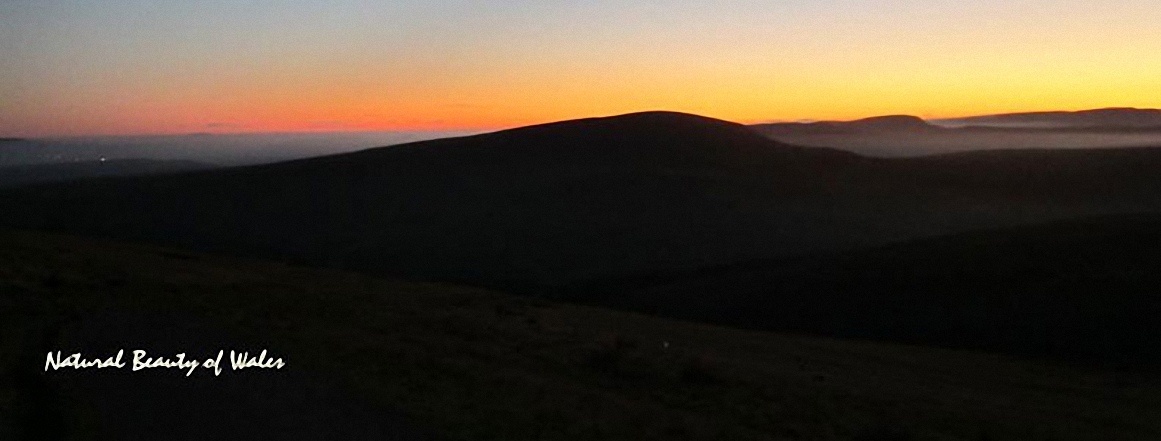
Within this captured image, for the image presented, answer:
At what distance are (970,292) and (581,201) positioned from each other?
189ft

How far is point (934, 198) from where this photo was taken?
10306 cm

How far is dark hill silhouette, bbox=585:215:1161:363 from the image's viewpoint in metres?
30.8

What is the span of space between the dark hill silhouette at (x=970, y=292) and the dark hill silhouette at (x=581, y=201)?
1569 cm

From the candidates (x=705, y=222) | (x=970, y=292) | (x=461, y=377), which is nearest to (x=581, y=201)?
(x=705, y=222)

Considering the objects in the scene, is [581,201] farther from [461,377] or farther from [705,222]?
[461,377]

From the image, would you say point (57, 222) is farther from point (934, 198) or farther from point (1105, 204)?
point (1105, 204)

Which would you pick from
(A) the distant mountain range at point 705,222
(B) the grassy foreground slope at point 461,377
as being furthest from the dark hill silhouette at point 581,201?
(B) the grassy foreground slope at point 461,377

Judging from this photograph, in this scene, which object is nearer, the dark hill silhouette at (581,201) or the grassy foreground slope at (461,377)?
the grassy foreground slope at (461,377)

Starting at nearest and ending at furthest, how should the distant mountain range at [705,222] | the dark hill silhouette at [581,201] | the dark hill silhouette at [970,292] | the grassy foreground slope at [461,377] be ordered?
the grassy foreground slope at [461,377] < the dark hill silhouette at [970,292] < the distant mountain range at [705,222] < the dark hill silhouette at [581,201]

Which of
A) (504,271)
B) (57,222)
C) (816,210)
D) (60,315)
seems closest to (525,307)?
(60,315)

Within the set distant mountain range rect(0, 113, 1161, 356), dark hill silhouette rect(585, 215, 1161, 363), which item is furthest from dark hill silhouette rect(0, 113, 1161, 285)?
dark hill silhouette rect(585, 215, 1161, 363)

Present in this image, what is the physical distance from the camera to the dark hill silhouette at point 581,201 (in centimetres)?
6925

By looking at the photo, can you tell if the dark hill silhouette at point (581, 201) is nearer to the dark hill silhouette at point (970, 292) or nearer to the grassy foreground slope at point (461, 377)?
the dark hill silhouette at point (970, 292)

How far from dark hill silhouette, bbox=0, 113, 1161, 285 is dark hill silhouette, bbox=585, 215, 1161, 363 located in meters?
15.7
